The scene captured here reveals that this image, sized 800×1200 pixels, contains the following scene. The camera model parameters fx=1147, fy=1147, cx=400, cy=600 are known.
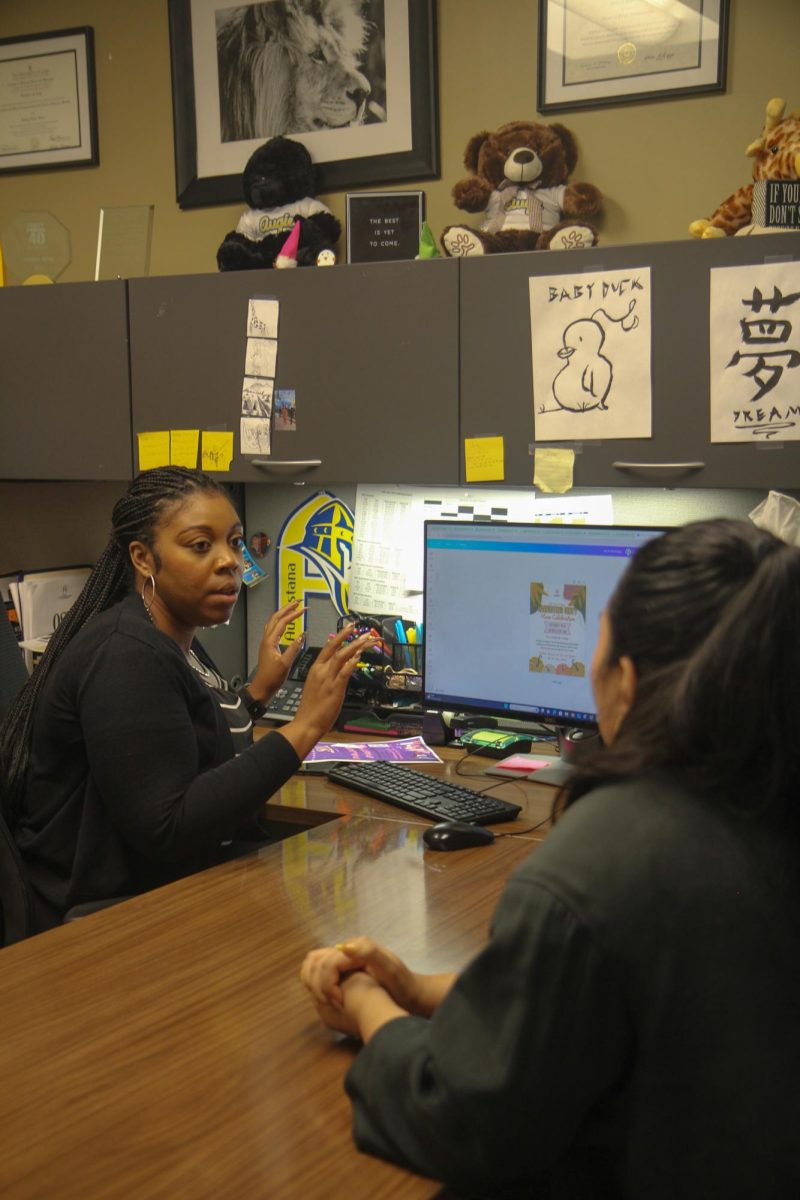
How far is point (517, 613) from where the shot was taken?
207 cm

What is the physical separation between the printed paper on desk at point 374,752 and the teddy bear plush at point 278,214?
1103 millimetres

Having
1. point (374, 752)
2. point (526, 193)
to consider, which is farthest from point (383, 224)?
point (374, 752)

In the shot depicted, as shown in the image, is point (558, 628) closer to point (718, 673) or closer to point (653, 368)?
point (653, 368)

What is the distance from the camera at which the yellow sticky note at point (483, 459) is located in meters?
2.19

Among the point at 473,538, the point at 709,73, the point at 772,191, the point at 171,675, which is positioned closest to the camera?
the point at 171,675

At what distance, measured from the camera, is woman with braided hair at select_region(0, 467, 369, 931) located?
1.60 m

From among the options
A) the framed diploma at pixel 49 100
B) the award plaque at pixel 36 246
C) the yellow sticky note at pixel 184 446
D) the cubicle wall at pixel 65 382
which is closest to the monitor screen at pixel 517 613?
the yellow sticky note at pixel 184 446

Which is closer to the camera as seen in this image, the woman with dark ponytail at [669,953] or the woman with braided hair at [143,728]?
the woman with dark ponytail at [669,953]

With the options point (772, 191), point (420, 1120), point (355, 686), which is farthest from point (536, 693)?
point (420, 1120)

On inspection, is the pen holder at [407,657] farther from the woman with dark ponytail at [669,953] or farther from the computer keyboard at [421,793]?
the woman with dark ponytail at [669,953]

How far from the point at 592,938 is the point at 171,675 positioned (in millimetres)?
987

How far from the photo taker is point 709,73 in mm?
2301

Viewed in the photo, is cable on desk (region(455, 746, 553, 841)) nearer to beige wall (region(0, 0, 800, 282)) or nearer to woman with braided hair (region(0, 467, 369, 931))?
woman with braided hair (region(0, 467, 369, 931))

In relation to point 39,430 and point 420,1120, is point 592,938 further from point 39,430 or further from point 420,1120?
point 39,430
